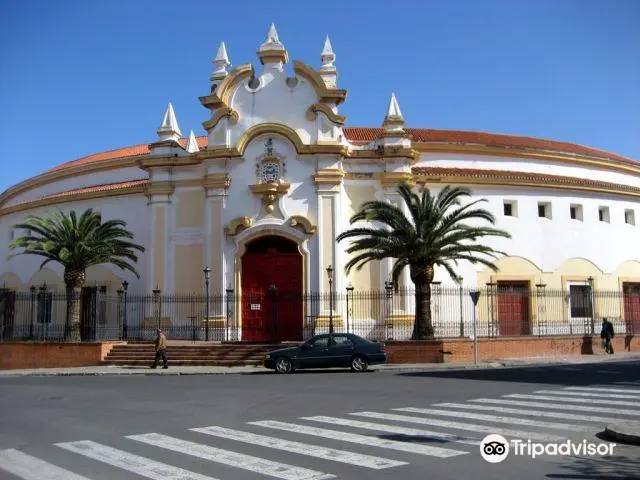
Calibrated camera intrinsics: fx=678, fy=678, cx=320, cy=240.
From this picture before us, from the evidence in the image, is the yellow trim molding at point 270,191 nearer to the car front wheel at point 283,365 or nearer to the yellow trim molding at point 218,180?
the yellow trim molding at point 218,180

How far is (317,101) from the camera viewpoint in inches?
1328

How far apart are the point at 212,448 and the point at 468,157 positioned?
31622 millimetres

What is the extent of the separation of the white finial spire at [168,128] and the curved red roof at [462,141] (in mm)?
5088

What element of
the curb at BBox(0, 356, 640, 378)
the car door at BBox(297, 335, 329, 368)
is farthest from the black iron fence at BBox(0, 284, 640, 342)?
the car door at BBox(297, 335, 329, 368)

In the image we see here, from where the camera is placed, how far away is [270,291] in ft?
107

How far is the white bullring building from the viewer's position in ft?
108

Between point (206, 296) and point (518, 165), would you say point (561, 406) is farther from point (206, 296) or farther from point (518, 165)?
point (518, 165)

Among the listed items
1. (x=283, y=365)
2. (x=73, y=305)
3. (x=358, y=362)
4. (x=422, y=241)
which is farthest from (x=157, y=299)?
(x=422, y=241)

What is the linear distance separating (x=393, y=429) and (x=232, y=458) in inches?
120

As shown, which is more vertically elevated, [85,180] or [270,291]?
[85,180]

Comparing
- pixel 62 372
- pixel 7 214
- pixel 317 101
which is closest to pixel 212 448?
pixel 62 372

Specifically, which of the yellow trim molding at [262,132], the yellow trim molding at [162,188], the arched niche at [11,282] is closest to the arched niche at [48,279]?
the arched niche at [11,282]

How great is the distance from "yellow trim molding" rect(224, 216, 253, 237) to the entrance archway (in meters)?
0.90

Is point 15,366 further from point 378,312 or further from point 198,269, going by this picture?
point 378,312
